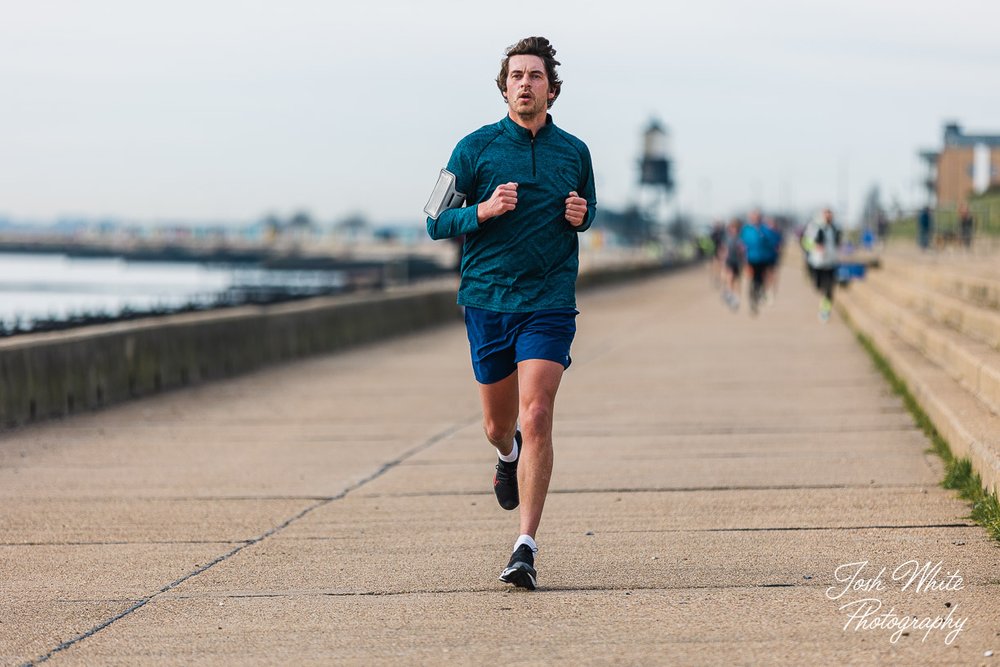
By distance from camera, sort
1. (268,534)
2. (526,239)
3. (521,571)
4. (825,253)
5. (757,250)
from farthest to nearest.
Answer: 1. (757,250)
2. (825,253)
3. (268,534)
4. (526,239)
5. (521,571)

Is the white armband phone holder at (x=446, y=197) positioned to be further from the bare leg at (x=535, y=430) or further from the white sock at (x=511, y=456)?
the white sock at (x=511, y=456)

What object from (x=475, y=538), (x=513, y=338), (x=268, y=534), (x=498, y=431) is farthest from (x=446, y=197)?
(x=268, y=534)

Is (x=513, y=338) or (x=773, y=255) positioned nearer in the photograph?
(x=513, y=338)

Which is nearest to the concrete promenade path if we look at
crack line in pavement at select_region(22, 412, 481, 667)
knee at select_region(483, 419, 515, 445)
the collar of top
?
crack line in pavement at select_region(22, 412, 481, 667)

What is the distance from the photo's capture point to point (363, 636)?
5430 millimetres

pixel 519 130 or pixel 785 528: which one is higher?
pixel 519 130

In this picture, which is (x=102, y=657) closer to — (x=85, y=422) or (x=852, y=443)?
(x=852, y=443)

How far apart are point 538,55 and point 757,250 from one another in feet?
74.5

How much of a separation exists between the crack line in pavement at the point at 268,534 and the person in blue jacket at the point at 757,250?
53.2ft

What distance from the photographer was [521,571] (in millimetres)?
6062

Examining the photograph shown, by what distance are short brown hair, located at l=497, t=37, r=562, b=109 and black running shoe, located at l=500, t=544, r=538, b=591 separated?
1873 mm

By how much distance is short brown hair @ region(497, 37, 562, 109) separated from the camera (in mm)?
6449

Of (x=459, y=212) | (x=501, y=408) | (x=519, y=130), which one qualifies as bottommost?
(x=501, y=408)

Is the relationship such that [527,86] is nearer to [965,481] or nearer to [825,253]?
[965,481]
